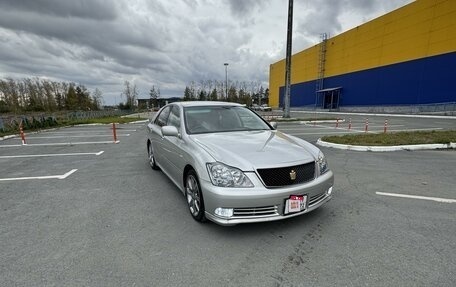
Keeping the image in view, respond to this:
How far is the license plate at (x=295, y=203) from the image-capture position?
9.54ft

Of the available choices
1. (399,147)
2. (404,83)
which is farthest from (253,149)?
(404,83)

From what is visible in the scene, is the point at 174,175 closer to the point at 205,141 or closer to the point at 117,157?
the point at 205,141

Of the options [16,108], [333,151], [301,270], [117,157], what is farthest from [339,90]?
[16,108]

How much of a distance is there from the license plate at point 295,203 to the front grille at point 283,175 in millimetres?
171

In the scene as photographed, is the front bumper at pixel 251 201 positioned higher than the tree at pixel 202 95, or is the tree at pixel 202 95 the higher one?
the tree at pixel 202 95

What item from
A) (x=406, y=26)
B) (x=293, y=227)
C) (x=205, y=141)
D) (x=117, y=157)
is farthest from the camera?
(x=406, y=26)

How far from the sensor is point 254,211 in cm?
284

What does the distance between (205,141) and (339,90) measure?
139 ft

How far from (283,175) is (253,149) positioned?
0.54m

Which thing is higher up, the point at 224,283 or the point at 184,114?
the point at 184,114

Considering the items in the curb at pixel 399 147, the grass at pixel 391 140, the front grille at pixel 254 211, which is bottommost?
the curb at pixel 399 147

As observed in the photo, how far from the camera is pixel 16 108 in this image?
164ft

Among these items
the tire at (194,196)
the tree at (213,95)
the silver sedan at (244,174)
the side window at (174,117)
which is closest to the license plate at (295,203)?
the silver sedan at (244,174)

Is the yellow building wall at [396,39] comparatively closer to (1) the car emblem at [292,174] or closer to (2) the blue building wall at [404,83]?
(2) the blue building wall at [404,83]
